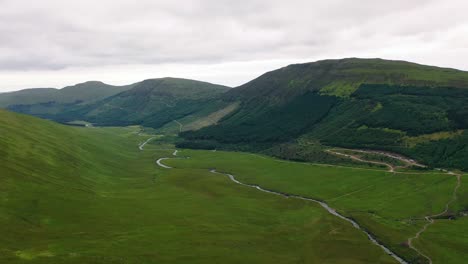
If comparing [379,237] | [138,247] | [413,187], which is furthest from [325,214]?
[138,247]

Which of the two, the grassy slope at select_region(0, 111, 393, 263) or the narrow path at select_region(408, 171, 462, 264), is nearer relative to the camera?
the grassy slope at select_region(0, 111, 393, 263)

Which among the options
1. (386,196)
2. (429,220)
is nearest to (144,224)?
(429,220)

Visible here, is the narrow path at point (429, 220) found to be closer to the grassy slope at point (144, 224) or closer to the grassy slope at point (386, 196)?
the grassy slope at point (386, 196)

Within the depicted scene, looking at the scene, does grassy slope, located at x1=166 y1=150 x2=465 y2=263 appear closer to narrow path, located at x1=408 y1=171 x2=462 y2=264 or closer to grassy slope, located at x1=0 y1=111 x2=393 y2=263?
narrow path, located at x1=408 y1=171 x2=462 y2=264

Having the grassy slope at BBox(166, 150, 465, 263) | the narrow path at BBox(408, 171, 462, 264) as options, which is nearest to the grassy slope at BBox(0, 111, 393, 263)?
the grassy slope at BBox(166, 150, 465, 263)

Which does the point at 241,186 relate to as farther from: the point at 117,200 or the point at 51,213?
the point at 51,213

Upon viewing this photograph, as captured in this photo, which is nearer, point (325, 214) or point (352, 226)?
point (352, 226)

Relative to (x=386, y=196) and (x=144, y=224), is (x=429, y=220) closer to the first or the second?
(x=386, y=196)

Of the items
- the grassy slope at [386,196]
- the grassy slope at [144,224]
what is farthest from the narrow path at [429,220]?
the grassy slope at [144,224]
